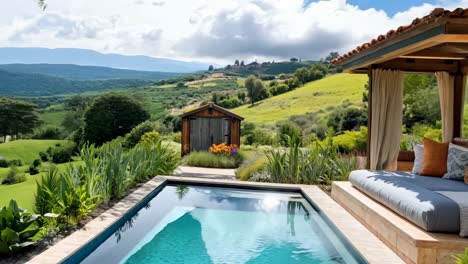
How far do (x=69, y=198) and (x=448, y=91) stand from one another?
6.45m

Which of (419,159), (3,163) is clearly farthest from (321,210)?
(3,163)

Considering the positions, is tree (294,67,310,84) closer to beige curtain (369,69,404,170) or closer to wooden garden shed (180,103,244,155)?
wooden garden shed (180,103,244,155)

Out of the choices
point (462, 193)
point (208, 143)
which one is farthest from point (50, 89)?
point (462, 193)

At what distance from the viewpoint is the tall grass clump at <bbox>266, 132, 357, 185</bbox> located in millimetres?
8547

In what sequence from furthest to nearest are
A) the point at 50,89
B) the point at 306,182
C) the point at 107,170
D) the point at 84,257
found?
the point at 50,89 < the point at 306,182 < the point at 107,170 < the point at 84,257

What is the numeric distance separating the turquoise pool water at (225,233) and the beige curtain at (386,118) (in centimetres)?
157

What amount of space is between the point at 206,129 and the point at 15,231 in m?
11.4

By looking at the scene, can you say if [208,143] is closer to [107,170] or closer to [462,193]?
[107,170]

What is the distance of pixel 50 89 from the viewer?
2239 inches

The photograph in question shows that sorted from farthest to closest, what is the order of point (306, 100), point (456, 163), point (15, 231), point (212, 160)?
point (306, 100), point (212, 160), point (456, 163), point (15, 231)

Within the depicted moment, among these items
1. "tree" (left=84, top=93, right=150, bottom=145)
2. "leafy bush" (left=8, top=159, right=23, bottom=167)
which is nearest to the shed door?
"tree" (left=84, top=93, right=150, bottom=145)

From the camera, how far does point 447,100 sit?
304 inches

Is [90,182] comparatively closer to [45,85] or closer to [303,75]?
[303,75]

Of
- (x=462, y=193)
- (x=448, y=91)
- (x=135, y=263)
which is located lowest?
(x=135, y=263)
